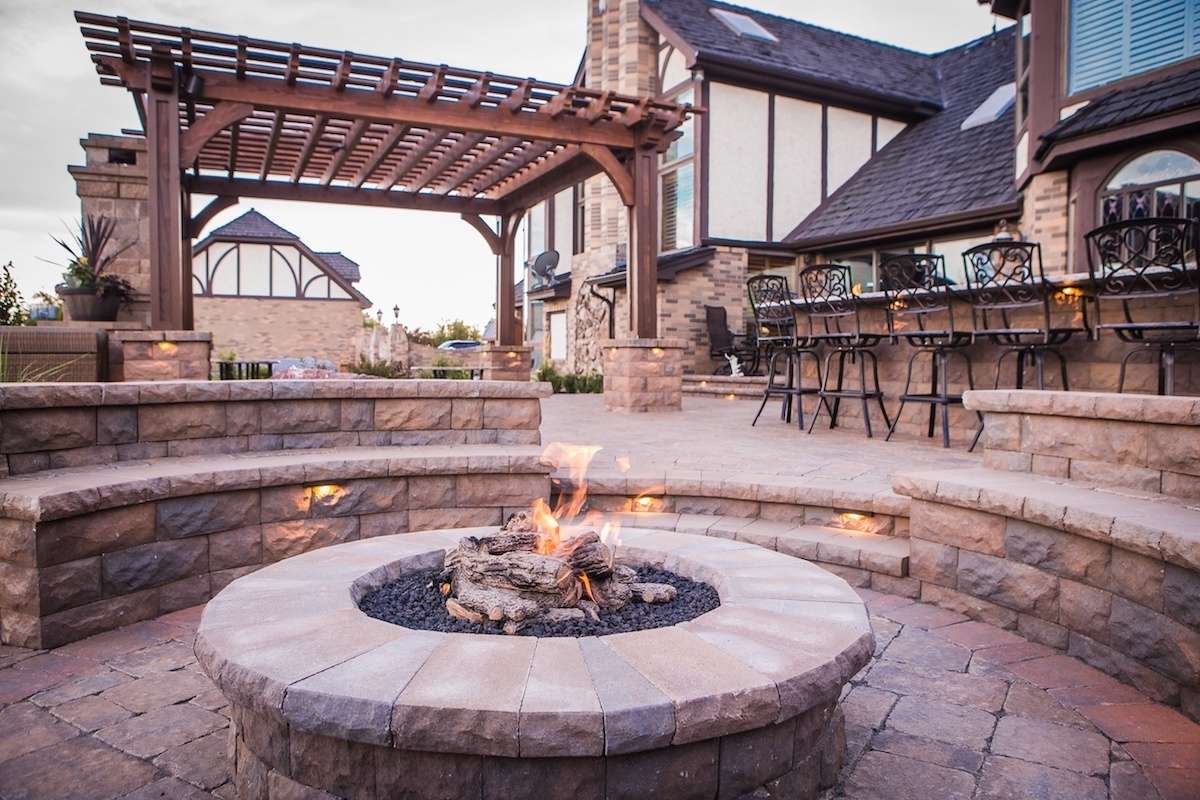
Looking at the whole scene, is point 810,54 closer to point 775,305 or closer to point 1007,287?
point 775,305

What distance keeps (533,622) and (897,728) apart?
1233mm

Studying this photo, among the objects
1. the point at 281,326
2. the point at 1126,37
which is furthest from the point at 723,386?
the point at 281,326

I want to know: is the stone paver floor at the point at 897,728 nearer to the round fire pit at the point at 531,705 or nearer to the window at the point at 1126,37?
the round fire pit at the point at 531,705

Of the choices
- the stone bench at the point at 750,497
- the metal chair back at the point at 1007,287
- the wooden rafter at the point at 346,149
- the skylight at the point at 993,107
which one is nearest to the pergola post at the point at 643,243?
the wooden rafter at the point at 346,149

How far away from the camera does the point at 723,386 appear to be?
12.9 metres

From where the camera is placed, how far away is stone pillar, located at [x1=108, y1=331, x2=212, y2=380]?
276 inches

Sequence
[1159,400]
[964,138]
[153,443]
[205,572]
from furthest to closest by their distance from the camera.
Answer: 1. [964,138]
2. [153,443]
3. [205,572]
4. [1159,400]

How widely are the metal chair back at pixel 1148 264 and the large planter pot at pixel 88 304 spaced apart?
8894 mm

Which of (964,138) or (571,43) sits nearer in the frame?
(964,138)

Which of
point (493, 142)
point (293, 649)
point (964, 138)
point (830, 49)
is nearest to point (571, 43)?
point (830, 49)

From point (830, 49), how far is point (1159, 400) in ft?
53.0

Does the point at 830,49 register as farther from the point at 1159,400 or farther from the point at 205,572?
the point at 205,572

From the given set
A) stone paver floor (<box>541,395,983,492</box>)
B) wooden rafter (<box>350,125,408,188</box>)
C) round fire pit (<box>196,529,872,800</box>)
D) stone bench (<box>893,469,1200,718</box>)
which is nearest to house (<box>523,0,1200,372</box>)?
stone paver floor (<box>541,395,983,492</box>)

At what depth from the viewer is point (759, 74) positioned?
14.4m
